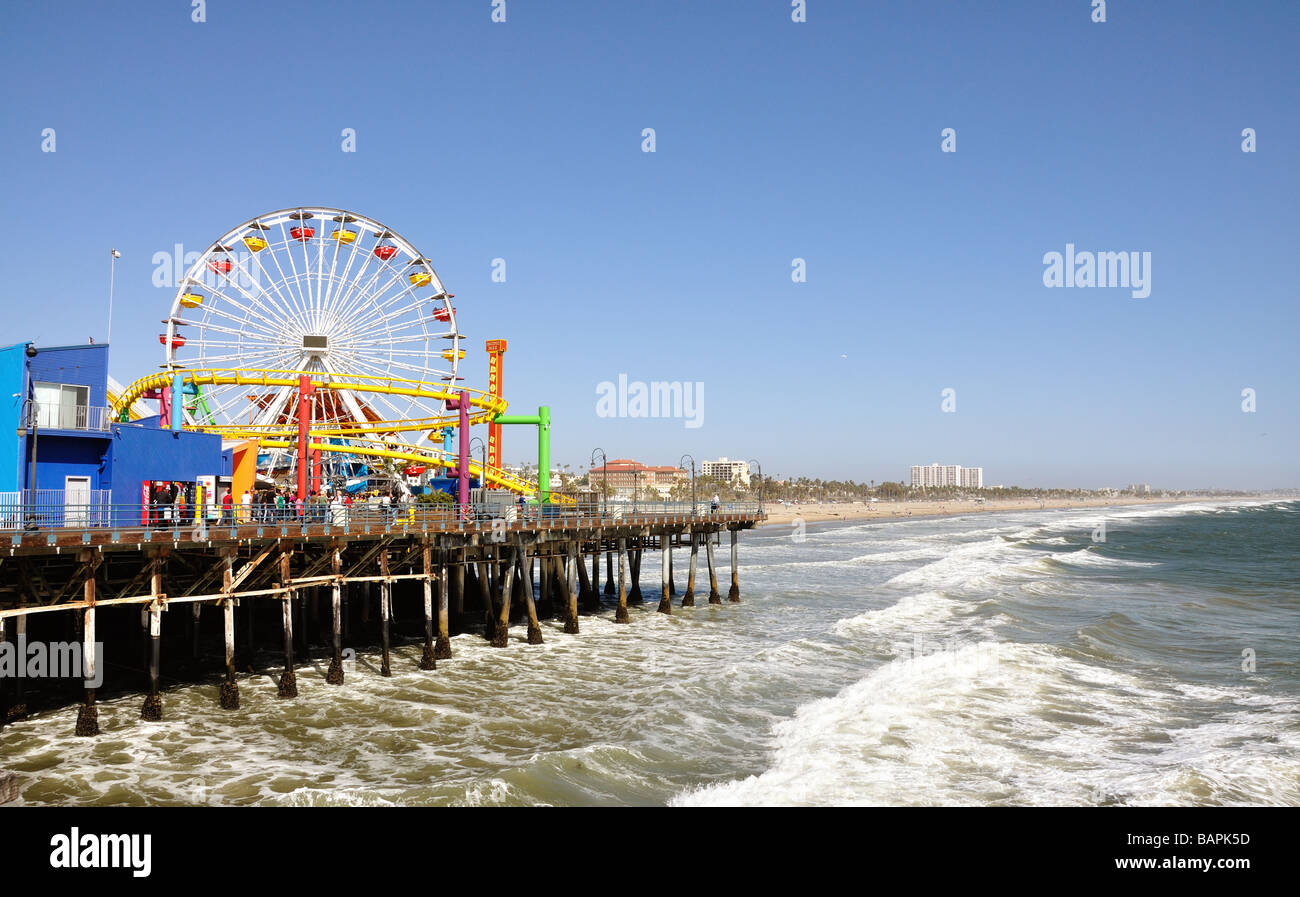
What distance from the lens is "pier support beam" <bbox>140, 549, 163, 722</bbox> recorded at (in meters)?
17.2

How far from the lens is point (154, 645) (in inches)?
678

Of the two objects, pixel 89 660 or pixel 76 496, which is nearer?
pixel 89 660

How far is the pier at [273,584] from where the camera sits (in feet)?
55.4

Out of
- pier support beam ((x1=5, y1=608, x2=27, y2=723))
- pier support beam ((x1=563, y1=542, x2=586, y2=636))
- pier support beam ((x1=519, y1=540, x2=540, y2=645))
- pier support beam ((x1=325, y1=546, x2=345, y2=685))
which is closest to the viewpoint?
pier support beam ((x1=5, y1=608, x2=27, y2=723))

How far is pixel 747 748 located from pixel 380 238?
3533 cm

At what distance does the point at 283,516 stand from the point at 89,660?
8205 mm

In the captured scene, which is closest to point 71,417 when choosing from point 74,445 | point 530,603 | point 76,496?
point 74,445

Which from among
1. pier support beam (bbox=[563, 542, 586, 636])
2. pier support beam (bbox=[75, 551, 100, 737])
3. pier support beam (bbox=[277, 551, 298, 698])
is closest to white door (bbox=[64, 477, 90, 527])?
pier support beam (bbox=[75, 551, 100, 737])

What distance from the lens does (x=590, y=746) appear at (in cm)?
1631

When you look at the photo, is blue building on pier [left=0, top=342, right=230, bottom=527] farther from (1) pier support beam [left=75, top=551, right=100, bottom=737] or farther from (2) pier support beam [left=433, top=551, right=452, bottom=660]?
(2) pier support beam [left=433, top=551, right=452, bottom=660]

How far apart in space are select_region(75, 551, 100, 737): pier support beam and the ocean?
11.9 inches

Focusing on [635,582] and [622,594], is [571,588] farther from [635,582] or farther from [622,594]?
[635,582]
